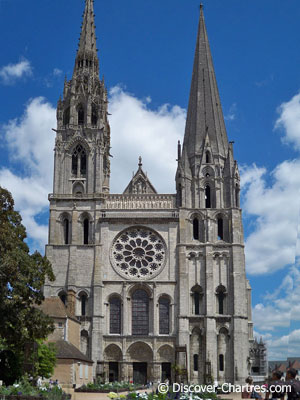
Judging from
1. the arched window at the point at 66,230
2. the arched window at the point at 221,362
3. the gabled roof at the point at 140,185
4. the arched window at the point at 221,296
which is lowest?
the arched window at the point at 221,362

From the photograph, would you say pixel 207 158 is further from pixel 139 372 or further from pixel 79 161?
pixel 139 372

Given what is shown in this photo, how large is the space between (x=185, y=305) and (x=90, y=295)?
8.10 meters

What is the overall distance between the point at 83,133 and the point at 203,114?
463 inches

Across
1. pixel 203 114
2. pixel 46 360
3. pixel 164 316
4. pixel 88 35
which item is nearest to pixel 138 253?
pixel 164 316

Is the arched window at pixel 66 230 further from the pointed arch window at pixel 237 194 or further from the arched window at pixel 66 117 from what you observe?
the pointed arch window at pixel 237 194

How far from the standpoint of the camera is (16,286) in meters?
27.7

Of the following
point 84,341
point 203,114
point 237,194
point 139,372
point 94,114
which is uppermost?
point 94,114

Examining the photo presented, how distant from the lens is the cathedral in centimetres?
4831

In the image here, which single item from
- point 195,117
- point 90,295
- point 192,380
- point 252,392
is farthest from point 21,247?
point 195,117

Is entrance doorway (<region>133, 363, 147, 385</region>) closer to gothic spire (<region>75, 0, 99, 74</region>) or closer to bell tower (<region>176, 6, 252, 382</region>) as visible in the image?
bell tower (<region>176, 6, 252, 382</region>)

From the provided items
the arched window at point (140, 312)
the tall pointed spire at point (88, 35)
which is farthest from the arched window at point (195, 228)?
the tall pointed spire at point (88, 35)

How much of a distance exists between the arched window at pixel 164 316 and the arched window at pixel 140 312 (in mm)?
1136

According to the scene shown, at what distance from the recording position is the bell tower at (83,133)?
53875 mm

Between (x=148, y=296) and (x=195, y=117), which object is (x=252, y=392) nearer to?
(x=148, y=296)
